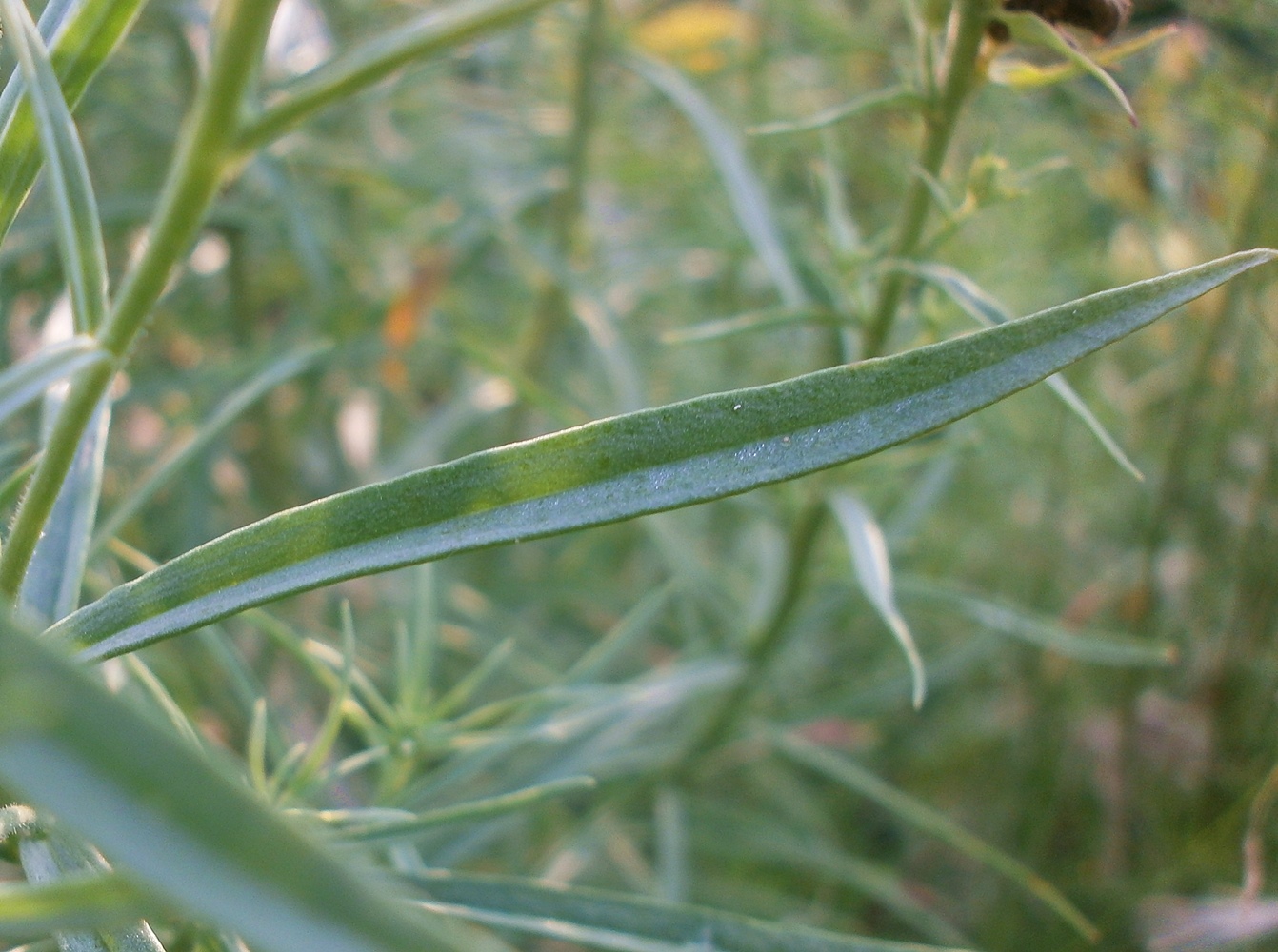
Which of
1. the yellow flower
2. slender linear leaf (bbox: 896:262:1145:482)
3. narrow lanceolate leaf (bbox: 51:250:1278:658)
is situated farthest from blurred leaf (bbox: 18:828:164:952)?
the yellow flower

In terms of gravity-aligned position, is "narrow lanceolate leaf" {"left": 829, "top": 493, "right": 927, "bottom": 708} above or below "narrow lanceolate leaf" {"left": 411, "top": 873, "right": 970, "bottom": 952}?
above

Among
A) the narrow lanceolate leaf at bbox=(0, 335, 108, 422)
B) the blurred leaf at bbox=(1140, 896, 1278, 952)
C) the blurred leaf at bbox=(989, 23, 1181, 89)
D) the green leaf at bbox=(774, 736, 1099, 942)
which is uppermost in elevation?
the narrow lanceolate leaf at bbox=(0, 335, 108, 422)

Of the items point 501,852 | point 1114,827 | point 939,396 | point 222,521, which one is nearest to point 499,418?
point 222,521

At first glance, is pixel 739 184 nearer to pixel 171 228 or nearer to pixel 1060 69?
pixel 1060 69

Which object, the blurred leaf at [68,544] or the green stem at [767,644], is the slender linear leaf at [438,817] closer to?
the blurred leaf at [68,544]

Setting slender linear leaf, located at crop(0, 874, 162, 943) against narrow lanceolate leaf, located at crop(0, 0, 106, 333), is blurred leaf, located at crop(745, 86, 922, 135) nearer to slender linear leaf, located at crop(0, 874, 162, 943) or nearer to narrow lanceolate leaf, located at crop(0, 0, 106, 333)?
narrow lanceolate leaf, located at crop(0, 0, 106, 333)
